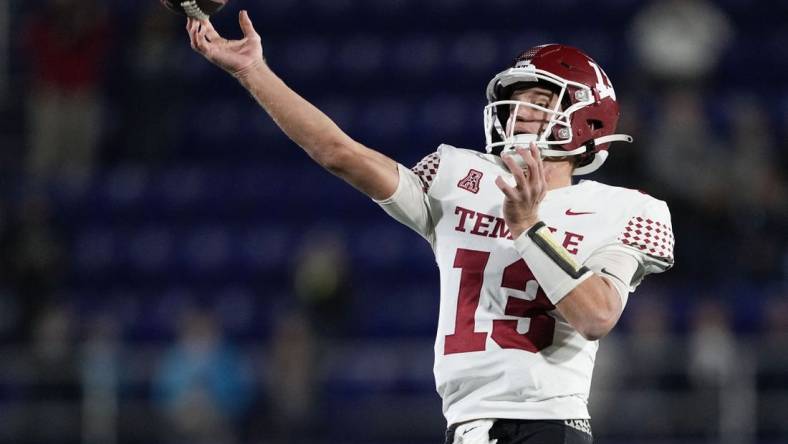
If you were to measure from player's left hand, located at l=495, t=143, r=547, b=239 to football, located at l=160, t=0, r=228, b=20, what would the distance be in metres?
1.02

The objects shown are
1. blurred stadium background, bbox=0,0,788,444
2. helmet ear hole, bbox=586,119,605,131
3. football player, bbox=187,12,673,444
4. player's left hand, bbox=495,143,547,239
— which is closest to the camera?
player's left hand, bbox=495,143,547,239

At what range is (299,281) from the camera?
10781 mm

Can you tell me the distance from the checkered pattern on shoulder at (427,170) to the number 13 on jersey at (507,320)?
0.28 metres

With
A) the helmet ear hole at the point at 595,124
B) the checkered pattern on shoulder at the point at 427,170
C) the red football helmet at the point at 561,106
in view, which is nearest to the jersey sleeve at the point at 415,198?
the checkered pattern on shoulder at the point at 427,170

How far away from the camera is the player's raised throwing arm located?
4.18 metres

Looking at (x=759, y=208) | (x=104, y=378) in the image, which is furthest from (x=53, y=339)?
(x=759, y=208)

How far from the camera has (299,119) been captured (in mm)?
4180

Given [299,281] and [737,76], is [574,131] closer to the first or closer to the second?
[299,281]

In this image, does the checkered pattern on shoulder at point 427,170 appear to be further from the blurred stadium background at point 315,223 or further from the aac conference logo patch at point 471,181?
the blurred stadium background at point 315,223

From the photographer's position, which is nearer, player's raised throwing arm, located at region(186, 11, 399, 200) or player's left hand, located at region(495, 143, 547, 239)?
player's left hand, located at region(495, 143, 547, 239)

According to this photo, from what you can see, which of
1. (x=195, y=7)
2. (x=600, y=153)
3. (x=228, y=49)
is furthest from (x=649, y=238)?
(x=195, y=7)

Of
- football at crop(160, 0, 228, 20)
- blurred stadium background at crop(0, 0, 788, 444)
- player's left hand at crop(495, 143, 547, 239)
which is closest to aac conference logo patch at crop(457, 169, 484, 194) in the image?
player's left hand at crop(495, 143, 547, 239)

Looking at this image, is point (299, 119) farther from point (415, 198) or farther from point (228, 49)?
point (415, 198)

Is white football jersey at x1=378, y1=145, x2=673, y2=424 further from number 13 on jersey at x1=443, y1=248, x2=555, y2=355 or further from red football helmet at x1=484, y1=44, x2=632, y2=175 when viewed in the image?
red football helmet at x1=484, y1=44, x2=632, y2=175
